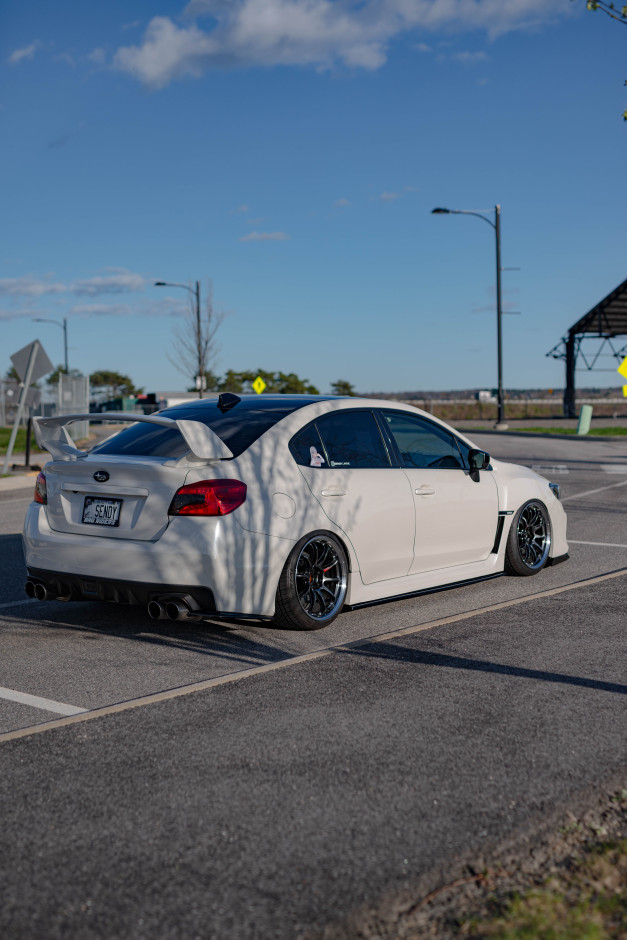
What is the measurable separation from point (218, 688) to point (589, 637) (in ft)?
8.00

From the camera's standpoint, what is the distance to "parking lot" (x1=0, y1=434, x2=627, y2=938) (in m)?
2.90

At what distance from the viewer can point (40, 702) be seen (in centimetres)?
478

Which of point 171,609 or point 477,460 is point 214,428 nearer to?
point 171,609

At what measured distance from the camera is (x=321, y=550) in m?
6.28

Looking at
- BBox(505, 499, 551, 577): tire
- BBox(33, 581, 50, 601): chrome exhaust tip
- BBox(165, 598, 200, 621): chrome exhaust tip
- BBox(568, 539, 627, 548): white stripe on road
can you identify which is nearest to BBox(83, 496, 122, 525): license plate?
BBox(33, 581, 50, 601): chrome exhaust tip

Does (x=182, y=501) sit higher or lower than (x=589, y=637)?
higher

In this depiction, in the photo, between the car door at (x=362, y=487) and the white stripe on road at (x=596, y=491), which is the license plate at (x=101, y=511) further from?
the white stripe on road at (x=596, y=491)

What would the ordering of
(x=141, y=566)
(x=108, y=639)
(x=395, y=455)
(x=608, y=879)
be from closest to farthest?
1. (x=608, y=879)
2. (x=141, y=566)
3. (x=108, y=639)
4. (x=395, y=455)

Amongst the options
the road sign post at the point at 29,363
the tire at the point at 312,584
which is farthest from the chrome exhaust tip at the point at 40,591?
the road sign post at the point at 29,363

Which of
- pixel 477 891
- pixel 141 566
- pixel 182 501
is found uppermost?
pixel 182 501

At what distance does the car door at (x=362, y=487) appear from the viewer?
Result: 6.38 meters

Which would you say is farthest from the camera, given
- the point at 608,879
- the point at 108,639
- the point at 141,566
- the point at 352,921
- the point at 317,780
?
the point at 108,639

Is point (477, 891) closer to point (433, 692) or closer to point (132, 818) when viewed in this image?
point (132, 818)

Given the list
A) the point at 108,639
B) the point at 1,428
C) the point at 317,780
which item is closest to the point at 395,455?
the point at 108,639
